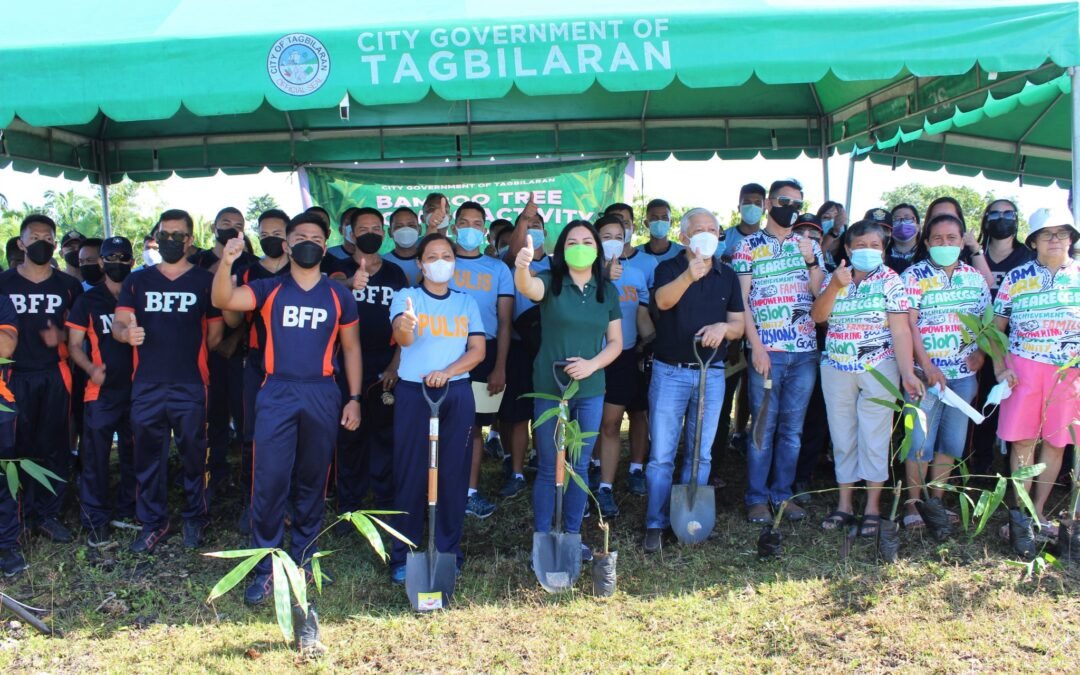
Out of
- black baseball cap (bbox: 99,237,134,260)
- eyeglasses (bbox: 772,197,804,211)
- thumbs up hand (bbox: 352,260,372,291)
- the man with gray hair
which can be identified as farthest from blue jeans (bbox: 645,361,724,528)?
black baseball cap (bbox: 99,237,134,260)

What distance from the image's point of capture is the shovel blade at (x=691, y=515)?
4680 millimetres

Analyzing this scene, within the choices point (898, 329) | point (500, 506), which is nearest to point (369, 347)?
point (500, 506)

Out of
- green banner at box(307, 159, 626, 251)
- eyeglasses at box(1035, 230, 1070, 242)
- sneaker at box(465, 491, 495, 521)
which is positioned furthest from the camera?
green banner at box(307, 159, 626, 251)

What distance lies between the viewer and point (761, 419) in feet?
16.0

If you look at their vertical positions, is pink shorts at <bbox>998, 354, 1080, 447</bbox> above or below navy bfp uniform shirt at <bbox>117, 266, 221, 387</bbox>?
below

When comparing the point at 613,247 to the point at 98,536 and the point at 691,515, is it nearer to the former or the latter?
the point at 691,515

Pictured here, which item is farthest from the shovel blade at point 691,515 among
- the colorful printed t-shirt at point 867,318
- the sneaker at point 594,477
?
the colorful printed t-shirt at point 867,318

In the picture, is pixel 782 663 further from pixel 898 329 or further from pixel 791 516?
pixel 898 329

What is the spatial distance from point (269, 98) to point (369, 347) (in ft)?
Answer: 5.20

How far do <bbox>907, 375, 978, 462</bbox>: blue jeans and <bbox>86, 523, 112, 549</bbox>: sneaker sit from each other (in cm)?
491

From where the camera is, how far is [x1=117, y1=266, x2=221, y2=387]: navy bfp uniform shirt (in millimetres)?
4562

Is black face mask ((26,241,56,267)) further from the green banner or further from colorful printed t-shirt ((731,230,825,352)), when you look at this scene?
colorful printed t-shirt ((731,230,825,352))

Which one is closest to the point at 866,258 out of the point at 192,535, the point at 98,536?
the point at 192,535

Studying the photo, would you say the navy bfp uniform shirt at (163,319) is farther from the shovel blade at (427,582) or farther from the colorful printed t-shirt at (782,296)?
the colorful printed t-shirt at (782,296)
